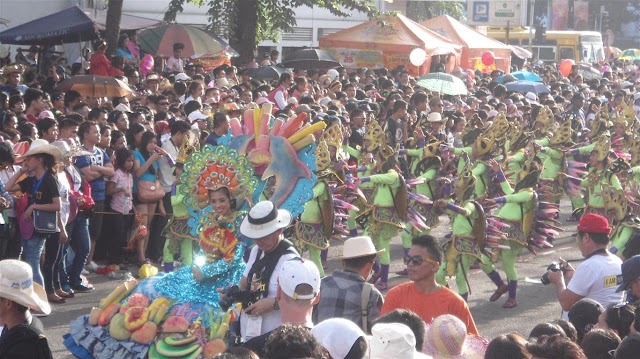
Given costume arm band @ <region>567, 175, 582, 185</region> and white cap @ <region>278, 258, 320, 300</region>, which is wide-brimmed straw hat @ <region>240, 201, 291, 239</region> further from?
costume arm band @ <region>567, 175, 582, 185</region>

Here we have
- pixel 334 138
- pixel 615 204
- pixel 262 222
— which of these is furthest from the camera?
pixel 334 138

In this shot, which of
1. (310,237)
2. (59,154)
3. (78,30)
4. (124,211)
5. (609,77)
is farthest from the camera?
(609,77)

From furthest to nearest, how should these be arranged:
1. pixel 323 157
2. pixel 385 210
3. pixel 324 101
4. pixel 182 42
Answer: pixel 182 42 → pixel 324 101 → pixel 385 210 → pixel 323 157

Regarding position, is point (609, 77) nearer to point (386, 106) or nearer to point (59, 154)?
point (386, 106)

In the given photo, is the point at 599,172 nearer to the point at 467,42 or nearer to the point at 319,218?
the point at 319,218

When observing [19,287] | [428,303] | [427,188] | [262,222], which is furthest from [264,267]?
[427,188]

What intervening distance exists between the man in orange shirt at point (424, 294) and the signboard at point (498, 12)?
35716 mm

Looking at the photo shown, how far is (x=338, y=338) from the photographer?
5172 millimetres

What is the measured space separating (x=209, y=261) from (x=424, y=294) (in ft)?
5.66

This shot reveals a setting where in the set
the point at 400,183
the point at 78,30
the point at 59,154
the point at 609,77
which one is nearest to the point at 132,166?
the point at 59,154

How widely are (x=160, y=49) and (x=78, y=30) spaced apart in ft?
4.52

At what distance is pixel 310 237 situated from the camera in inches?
452

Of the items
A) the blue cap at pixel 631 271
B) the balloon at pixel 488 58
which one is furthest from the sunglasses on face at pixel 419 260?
the balloon at pixel 488 58

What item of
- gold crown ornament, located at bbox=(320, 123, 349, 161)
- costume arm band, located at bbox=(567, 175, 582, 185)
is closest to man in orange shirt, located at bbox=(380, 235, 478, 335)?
gold crown ornament, located at bbox=(320, 123, 349, 161)
